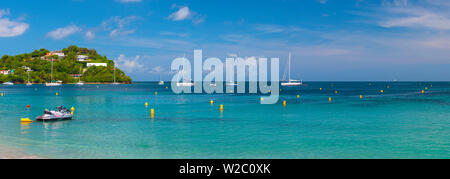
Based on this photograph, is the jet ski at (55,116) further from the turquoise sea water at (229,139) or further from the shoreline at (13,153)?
the shoreline at (13,153)

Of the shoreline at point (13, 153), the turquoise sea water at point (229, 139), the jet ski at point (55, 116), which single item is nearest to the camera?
the shoreline at point (13, 153)

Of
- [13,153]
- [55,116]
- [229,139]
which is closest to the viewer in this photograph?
[13,153]

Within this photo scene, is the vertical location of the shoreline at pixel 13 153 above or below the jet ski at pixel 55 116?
below

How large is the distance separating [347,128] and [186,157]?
20920 millimetres

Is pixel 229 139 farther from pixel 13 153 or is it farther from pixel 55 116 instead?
pixel 55 116

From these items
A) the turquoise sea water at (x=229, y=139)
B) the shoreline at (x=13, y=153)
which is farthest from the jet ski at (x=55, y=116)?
the shoreline at (x=13, y=153)

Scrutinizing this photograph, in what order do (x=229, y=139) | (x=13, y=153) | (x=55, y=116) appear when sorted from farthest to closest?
(x=55, y=116) < (x=229, y=139) < (x=13, y=153)

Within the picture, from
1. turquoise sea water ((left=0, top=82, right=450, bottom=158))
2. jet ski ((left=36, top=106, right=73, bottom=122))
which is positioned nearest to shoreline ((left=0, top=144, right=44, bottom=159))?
turquoise sea water ((left=0, top=82, right=450, bottom=158))

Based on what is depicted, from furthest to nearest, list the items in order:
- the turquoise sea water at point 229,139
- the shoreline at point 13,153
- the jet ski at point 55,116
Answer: the jet ski at point 55,116 < the turquoise sea water at point 229,139 < the shoreline at point 13,153

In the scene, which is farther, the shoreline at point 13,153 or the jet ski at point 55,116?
the jet ski at point 55,116

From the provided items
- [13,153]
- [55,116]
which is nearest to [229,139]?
[13,153]

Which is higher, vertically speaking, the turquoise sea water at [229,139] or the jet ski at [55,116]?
the jet ski at [55,116]

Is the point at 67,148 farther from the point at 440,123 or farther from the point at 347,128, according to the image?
the point at 440,123
